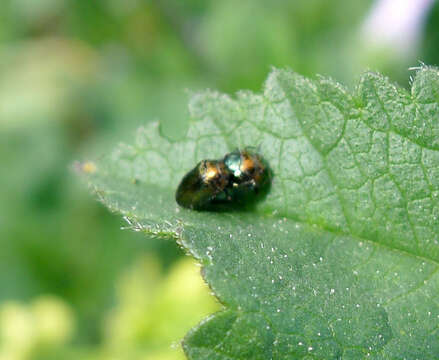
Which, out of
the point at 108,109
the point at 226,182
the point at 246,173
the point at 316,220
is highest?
Result: the point at 108,109

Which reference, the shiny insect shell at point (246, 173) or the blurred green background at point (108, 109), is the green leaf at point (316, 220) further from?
the blurred green background at point (108, 109)

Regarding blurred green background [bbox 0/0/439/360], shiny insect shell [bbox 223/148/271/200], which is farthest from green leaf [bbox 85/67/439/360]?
blurred green background [bbox 0/0/439/360]

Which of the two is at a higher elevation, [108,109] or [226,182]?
[108,109]

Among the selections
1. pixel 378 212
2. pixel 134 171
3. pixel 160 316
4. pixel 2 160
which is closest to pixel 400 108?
pixel 378 212

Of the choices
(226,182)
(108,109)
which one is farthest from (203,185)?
(108,109)

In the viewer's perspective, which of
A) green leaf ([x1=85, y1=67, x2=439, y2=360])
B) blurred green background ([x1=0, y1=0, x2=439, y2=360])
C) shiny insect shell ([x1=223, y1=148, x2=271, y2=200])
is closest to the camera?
green leaf ([x1=85, y1=67, x2=439, y2=360])

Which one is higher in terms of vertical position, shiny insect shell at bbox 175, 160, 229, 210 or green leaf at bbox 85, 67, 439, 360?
shiny insect shell at bbox 175, 160, 229, 210

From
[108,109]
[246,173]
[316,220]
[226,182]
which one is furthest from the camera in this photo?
[108,109]

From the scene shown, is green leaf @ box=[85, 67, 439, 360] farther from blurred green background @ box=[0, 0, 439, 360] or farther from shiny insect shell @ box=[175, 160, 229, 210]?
blurred green background @ box=[0, 0, 439, 360]

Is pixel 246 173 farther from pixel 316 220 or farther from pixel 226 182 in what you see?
pixel 316 220
